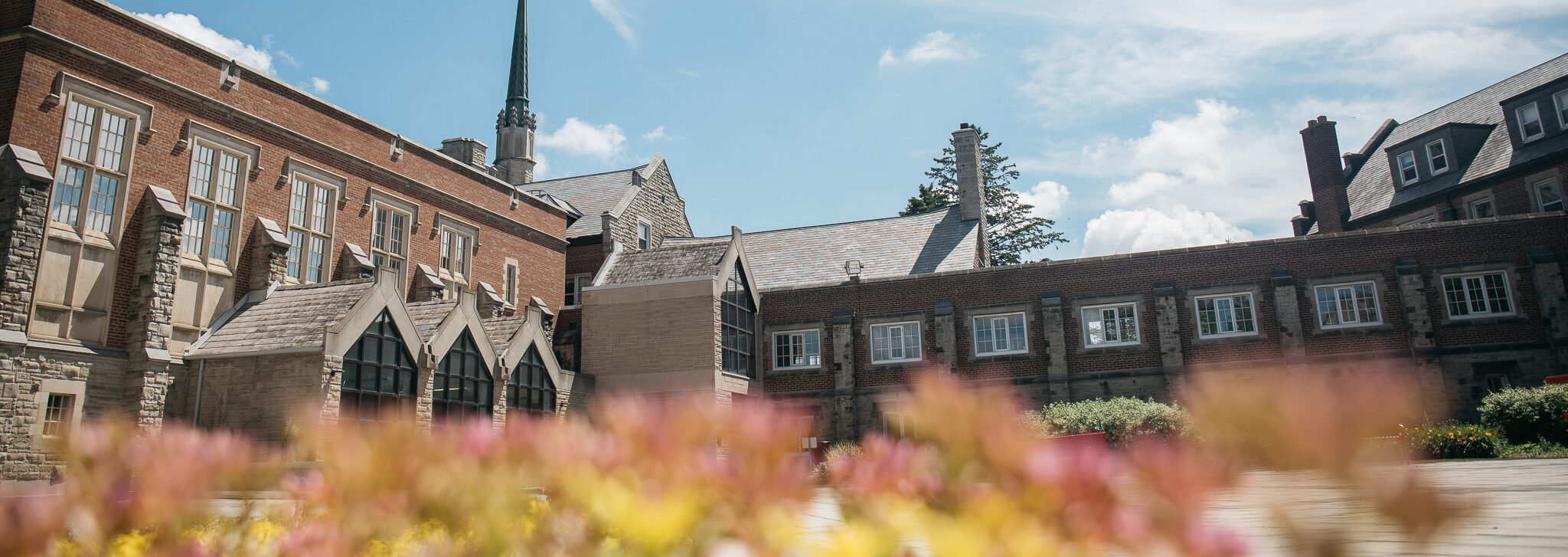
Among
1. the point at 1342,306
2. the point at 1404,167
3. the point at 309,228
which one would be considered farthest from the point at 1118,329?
the point at 309,228

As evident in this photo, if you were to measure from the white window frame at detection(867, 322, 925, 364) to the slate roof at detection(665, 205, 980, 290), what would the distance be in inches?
88.0

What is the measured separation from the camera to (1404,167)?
36.2 metres

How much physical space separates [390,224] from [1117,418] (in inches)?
856

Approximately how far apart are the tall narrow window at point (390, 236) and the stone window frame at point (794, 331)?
12.2 metres

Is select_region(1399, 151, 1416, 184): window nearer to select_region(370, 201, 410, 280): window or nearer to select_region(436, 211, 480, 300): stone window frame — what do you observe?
select_region(436, 211, 480, 300): stone window frame

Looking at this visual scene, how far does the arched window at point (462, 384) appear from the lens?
20.9 m

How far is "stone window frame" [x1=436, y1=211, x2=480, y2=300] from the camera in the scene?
2723 centimetres

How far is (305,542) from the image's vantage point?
1.62 m

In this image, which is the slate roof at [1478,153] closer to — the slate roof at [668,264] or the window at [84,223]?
the slate roof at [668,264]

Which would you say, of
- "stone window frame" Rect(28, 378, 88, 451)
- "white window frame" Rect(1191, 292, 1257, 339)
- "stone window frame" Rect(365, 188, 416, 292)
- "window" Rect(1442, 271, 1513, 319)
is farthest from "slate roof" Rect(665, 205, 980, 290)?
"stone window frame" Rect(28, 378, 88, 451)

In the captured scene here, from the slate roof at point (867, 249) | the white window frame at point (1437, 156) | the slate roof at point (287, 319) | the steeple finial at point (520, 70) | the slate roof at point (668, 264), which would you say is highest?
the steeple finial at point (520, 70)

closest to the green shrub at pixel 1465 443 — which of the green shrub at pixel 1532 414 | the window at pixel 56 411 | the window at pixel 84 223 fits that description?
the green shrub at pixel 1532 414

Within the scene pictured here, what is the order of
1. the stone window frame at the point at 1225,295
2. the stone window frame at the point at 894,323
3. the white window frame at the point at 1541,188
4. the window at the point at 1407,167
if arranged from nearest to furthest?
the stone window frame at the point at 1225,295 → the stone window frame at the point at 894,323 → the white window frame at the point at 1541,188 → the window at the point at 1407,167

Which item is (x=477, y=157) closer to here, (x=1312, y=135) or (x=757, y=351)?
(x=757, y=351)
